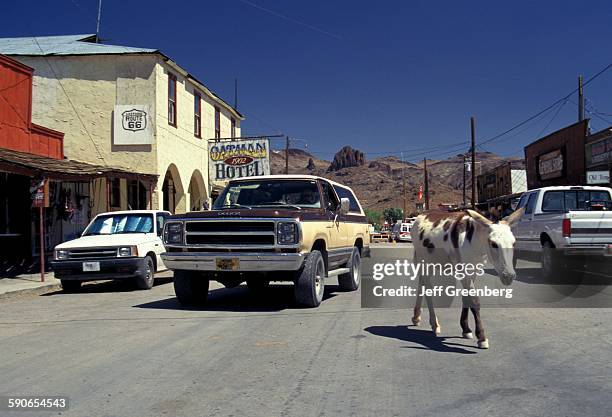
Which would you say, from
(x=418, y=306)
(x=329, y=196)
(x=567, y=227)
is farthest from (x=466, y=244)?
(x=567, y=227)

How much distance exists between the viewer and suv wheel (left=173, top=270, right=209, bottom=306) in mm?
9789

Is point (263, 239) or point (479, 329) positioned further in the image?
point (263, 239)

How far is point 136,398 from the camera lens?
16.1 feet

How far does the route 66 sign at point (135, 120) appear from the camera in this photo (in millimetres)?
24156

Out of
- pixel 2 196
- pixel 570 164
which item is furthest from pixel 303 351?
pixel 570 164

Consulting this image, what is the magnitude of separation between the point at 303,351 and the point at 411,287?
5.06 m

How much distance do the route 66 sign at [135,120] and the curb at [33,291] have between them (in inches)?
424

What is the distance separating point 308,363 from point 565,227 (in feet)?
27.1

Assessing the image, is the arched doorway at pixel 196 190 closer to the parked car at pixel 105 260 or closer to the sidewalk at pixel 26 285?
the sidewalk at pixel 26 285

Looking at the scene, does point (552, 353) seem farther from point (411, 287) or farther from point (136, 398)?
point (411, 287)

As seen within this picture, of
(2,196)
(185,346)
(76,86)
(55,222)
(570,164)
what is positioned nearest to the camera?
(185,346)

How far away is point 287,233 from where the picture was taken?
8.96m

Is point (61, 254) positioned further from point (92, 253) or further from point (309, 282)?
point (309, 282)

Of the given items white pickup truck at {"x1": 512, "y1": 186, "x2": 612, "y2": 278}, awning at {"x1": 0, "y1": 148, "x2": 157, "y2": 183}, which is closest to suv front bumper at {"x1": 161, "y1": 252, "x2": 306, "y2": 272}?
white pickup truck at {"x1": 512, "y1": 186, "x2": 612, "y2": 278}
